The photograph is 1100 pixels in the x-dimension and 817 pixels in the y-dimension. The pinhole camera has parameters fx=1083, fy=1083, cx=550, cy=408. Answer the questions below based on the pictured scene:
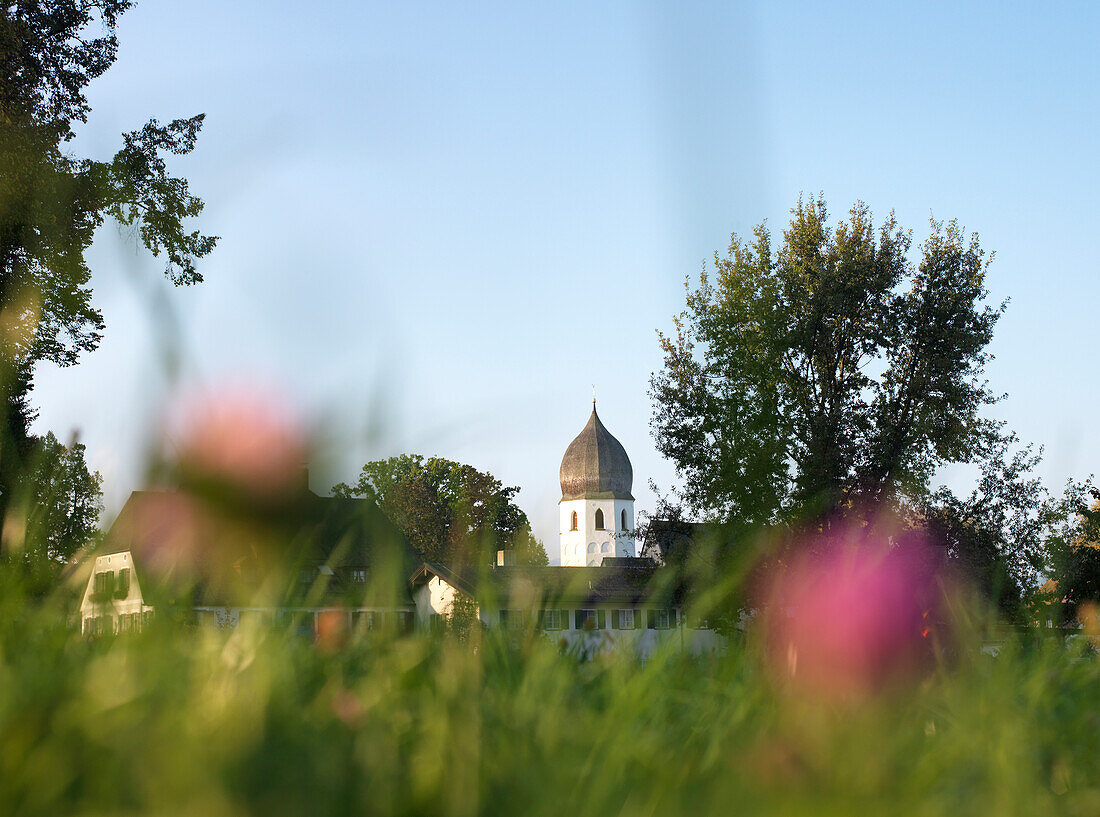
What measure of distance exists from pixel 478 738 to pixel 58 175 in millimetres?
19215

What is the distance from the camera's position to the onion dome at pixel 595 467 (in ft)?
407

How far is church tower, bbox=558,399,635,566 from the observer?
124000mm

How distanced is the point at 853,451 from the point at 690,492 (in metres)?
5.25

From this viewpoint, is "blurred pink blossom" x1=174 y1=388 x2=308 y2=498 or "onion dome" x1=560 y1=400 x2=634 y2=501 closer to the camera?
"blurred pink blossom" x1=174 y1=388 x2=308 y2=498

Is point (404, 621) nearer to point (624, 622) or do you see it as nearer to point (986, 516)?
point (624, 622)

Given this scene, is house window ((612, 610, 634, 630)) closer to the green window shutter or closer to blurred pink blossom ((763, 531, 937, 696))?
blurred pink blossom ((763, 531, 937, 696))

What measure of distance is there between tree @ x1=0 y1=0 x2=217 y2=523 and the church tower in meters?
104

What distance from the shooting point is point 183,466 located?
7.73 feet

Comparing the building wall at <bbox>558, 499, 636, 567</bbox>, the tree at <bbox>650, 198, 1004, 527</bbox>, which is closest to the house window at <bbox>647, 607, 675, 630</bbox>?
the tree at <bbox>650, 198, 1004, 527</bbox>

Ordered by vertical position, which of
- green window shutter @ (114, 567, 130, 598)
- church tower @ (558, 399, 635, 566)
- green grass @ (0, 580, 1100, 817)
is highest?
church tower @ (558, 399, 635, 566)

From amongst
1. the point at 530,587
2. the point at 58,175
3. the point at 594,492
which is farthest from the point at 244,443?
the point at 594,492

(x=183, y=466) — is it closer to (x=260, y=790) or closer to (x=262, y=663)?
(x=262, y=663)

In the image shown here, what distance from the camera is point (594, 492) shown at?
410ft

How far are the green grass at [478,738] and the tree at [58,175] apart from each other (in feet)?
51.6
